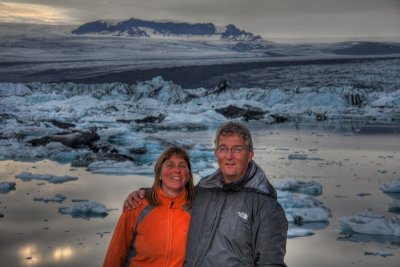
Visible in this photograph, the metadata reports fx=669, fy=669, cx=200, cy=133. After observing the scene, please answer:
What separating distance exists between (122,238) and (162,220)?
15cm

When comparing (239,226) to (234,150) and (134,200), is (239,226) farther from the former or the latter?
(134,200)

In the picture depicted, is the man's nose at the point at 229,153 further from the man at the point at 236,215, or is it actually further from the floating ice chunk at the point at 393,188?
the floating ice chunk at the point at 393,188

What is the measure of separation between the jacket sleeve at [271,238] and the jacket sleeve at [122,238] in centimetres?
44

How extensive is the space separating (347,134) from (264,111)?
187 inches

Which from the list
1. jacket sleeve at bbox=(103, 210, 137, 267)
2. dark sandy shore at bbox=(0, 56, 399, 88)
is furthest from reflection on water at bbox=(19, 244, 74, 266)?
dark sandy shore at bbox=(0, 56, 399, 88)

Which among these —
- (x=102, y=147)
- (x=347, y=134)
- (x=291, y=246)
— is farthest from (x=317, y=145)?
(x=291, y=246)

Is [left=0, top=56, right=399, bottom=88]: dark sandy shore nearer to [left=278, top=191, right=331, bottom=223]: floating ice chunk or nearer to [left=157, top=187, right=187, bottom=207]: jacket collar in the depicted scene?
[left=278, top=191, right=331, bottom=223]: floating ice chunk

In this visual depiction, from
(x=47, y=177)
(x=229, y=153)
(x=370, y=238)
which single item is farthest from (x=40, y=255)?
(x=47, y=177)

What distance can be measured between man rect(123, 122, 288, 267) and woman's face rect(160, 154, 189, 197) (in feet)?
0.25

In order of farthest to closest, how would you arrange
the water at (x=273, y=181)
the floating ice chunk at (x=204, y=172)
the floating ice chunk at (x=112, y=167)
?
1. the floating ice chunk at (x=112, y=167)
2. the floating ice chunk at (x=204, y=172)
3. the water at (x=273, y=181)

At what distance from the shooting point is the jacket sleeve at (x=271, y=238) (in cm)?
181

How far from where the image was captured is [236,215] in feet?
6.14

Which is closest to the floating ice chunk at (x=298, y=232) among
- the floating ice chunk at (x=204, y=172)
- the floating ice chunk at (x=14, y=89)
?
the floating ice chunk at (x=204, y=172)

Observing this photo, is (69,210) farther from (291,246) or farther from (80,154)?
(80,154)
